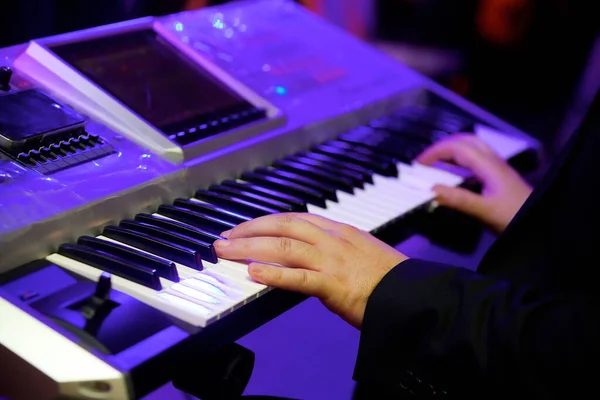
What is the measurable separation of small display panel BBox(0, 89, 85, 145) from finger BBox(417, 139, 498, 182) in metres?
0.75

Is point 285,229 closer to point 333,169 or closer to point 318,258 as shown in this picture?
point 318,258

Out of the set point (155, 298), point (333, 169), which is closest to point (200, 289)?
point (155, 298)

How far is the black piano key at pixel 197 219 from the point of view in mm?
1038

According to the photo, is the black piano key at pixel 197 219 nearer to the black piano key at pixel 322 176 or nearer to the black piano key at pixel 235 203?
the black piano key at pixel 235 203

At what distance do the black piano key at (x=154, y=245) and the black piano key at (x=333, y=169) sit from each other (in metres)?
0.44

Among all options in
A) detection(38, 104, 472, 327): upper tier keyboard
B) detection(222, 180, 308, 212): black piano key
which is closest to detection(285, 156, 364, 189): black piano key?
detection(38, 104, 472, 327): upper tier keyboard

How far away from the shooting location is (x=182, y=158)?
3.76 ft

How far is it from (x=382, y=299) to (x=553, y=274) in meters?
0.29

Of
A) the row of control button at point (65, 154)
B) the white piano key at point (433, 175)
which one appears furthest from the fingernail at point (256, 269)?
the white piano key at point (433, 175)

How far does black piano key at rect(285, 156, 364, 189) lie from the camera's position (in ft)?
4.23

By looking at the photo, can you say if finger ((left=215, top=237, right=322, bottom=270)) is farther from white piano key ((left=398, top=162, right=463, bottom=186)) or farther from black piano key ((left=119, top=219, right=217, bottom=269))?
white piano key ((left=398, top=162, right=463, bottom=186))

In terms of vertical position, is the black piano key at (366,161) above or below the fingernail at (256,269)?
below

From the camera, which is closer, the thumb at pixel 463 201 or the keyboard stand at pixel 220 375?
the keyboard stand at pixel 220 375

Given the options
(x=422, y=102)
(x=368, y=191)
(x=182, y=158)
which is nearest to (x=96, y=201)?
(x=182, y=158)
